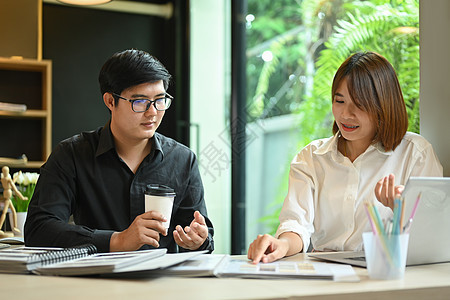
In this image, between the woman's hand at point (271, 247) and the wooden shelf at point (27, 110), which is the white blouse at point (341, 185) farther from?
the wooden shelf at point (27, 110)

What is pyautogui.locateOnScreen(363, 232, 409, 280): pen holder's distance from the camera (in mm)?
1215

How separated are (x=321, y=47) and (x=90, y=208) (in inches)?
76.7

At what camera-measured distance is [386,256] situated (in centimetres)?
121

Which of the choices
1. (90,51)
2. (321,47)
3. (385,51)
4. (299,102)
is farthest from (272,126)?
(90,51)

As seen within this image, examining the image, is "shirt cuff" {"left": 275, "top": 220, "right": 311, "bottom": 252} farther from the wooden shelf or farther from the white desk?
the wooden shelf

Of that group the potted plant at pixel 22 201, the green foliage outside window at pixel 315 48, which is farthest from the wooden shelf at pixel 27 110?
the green foliage outside window at pixel 315 48

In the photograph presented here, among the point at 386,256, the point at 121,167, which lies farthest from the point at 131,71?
the point at 386,256

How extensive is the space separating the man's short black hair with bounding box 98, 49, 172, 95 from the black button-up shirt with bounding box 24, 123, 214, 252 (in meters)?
0.21

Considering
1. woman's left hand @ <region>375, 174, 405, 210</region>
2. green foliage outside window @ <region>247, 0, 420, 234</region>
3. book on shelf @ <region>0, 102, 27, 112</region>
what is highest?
green foliage outside window @ <region>247, 0, 420, 234</region>

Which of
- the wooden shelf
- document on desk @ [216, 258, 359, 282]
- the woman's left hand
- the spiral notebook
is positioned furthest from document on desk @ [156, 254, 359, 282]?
the wooden shelf

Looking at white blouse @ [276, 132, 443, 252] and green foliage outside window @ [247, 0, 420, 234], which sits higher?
green foliage outside window @ [247, 0, 420, 234]

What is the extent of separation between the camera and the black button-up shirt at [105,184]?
1.99m

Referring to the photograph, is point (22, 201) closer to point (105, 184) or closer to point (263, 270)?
point (105, 184)

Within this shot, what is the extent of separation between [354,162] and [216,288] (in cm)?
96
